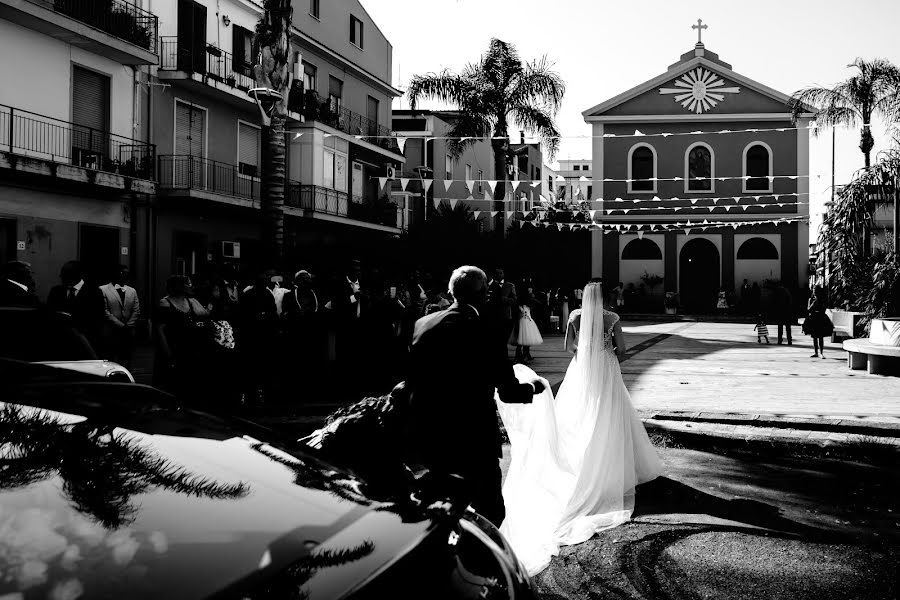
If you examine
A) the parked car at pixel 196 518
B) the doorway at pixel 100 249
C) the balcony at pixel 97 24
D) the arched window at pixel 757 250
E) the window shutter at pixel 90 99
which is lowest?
the parked car at pixel 196 518

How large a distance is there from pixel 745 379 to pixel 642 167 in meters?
28.7

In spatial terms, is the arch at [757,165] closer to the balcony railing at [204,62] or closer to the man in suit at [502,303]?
the balcony railing at [204,62]

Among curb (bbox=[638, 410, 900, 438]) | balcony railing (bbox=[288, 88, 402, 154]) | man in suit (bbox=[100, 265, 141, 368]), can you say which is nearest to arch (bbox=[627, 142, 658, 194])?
balcony railing (bbox=[288, 88, 402, 154])

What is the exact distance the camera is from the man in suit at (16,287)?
27.0 feet

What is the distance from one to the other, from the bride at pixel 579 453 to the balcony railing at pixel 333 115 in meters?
19.7

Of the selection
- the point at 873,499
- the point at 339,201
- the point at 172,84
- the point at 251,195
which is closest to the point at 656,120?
the point at 339,201

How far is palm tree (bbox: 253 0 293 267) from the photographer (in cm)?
1731

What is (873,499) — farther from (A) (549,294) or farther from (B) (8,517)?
(A) (549,294)

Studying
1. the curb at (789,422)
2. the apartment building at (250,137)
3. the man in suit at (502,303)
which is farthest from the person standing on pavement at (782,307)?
the curb at (789,422)

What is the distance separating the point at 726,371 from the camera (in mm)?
14500

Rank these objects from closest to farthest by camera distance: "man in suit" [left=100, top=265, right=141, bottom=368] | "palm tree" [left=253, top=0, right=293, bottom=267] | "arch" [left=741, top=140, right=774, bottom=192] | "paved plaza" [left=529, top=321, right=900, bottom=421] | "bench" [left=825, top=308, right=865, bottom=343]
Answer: "paved plaza" [left=529, top=321, right=900, bottom=421]
"man in suit" [left=100, top=265, right=141, bottom=368]
"palm tree" [left=253, top=0, right=293, bottom=267]
"bench" [left=825, top=308, right=865, bottom=343]
"arch" [left=741, top=140, right=774, bottom=192]

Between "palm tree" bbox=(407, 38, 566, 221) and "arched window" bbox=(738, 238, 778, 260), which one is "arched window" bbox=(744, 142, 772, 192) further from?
"palm tree" bbox=(407, 38, 566, 221)

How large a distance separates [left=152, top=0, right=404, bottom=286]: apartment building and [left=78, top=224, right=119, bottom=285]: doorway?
1682 millimetres

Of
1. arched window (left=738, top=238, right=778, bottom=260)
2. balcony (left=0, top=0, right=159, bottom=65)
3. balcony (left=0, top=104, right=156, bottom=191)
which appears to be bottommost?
arched window (left=738, top=238, right=778, bottom=260)
